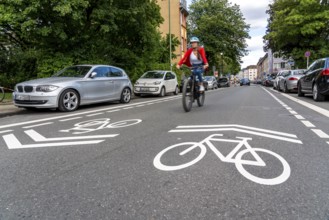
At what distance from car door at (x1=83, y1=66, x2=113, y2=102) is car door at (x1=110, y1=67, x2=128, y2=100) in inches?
9.5

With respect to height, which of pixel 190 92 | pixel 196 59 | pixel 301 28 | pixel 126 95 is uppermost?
pixel 301 28

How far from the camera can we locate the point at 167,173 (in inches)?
144

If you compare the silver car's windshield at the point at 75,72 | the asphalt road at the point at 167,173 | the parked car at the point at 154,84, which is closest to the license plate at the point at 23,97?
the silver car's windshield at the point at 75,72

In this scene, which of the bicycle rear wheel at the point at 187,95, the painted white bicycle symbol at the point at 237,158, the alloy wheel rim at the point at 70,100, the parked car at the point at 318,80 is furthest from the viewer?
the parked car at the point at 318,80

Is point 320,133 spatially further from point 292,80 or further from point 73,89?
point 292,80

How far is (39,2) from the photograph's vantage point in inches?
556

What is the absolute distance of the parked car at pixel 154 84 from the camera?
18.3m

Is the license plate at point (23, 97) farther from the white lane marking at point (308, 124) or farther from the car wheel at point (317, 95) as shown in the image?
the car wheel at point (317, 95)

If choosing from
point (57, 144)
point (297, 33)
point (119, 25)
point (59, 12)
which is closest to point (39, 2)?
point (59, 12)

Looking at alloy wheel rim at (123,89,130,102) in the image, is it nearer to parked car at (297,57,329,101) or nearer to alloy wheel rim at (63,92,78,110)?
alloy wheel rim at (63,92,78,110)

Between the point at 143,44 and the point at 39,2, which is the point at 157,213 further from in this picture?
the point at 143,44

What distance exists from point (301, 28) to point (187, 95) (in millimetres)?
29854

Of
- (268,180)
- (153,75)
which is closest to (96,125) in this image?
(268,180)

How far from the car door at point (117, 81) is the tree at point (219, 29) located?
149ft
